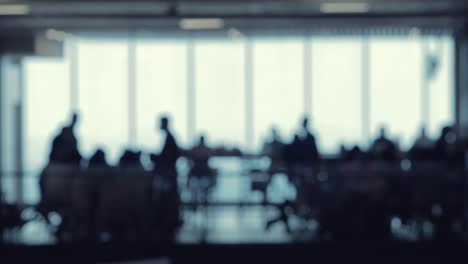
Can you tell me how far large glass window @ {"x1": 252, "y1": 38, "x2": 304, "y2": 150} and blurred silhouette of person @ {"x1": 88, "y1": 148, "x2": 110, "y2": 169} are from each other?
866cm

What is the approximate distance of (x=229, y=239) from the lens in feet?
37.5

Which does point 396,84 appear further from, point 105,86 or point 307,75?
point 105,86

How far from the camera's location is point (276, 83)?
20.4 meters

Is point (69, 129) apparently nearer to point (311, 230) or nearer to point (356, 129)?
point (311, 230)

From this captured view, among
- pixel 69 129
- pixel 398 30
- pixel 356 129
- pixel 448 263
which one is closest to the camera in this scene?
pixel 448 263

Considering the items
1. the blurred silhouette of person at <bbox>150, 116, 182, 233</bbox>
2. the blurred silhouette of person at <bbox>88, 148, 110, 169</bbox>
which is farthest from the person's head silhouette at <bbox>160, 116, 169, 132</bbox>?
the blurred silhouette of person at <bbox>88, 148, 110, 169</bbox>

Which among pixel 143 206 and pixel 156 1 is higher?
pixel 156 1

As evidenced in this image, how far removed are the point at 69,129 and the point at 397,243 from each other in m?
5.13

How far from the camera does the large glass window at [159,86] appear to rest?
20.6 metres

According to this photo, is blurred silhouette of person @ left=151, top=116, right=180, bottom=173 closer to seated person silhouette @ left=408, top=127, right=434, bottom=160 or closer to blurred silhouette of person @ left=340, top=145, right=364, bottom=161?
blurred silhouette of person @ left=340, top=145, right=364, bottom=161

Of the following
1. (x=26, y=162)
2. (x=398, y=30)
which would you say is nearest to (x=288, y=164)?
(x=398, y=30)

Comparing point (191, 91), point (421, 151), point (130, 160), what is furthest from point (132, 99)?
point (421, 151)

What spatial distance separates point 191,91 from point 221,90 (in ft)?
2.59

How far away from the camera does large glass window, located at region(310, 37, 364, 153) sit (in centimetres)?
2008
